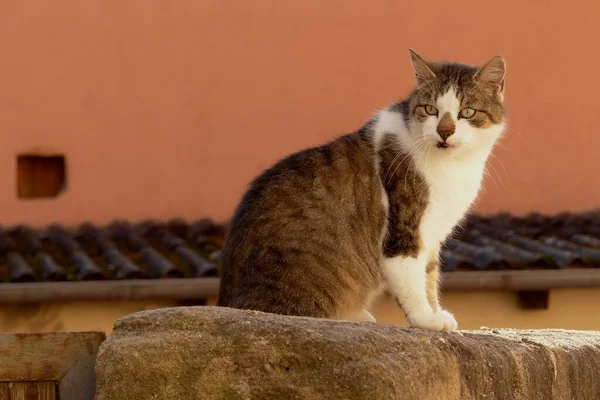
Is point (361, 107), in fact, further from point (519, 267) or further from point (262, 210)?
point (262, 210)

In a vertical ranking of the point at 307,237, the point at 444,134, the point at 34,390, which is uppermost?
the point at 444,134

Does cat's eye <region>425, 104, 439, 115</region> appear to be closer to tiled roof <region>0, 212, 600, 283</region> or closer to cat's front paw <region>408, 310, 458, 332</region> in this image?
cat's front paw <region>408, 310, 458, 332</region>

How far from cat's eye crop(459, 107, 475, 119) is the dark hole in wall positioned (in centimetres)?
492

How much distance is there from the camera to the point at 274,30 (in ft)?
29.7

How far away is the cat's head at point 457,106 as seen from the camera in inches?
170

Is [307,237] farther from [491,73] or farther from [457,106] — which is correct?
[491,73]

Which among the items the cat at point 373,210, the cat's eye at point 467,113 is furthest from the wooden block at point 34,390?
the cat's eye at point 467,113

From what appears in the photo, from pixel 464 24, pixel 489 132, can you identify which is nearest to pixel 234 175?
pixel 464 24

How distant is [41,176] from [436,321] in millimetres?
5414

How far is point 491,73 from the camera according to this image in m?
4.45

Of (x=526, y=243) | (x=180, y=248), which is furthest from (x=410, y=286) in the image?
(x=526, y=243)

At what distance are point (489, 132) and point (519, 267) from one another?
3.15m

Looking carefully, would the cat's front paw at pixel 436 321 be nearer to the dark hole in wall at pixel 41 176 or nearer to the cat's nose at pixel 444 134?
A: the cat's nose at pixel 444 134

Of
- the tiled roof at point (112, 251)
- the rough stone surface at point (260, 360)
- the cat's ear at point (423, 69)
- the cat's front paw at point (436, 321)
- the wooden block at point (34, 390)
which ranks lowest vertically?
the tiled roof at point (112, 251)
